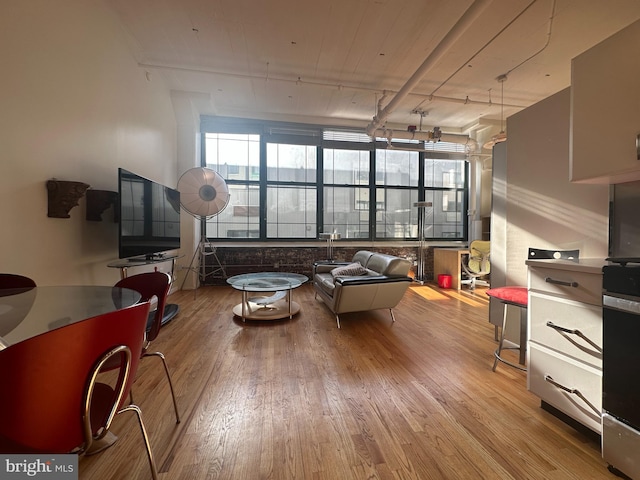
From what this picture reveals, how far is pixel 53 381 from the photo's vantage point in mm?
688

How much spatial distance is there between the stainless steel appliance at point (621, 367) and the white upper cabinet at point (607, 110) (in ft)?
1.93

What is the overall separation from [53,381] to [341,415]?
144 centimetres

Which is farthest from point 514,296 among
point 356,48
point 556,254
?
point 356,48

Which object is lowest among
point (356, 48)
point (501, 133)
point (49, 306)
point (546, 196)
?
point (49, 306)

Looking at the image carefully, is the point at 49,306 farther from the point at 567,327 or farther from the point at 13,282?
the point at 567,327

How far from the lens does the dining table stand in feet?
3.02

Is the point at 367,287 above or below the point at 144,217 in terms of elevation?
below

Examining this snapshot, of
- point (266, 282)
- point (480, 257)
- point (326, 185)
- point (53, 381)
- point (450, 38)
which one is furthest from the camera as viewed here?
point (326, 185)

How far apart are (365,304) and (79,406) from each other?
9.11 ft

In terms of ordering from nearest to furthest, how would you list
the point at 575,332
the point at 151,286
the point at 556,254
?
the point at 575,332, the point at 151,286, the point at 556,254

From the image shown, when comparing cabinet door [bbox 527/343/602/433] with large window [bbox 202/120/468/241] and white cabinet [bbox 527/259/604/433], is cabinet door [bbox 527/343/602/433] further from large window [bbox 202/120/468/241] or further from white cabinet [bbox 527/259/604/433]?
large window [bbox 202/120/468/241]

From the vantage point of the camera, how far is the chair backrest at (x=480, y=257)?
4.91 meters

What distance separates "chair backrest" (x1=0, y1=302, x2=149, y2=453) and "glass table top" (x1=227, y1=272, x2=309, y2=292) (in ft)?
7.48

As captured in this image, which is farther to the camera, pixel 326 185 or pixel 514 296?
pixel 326 185
